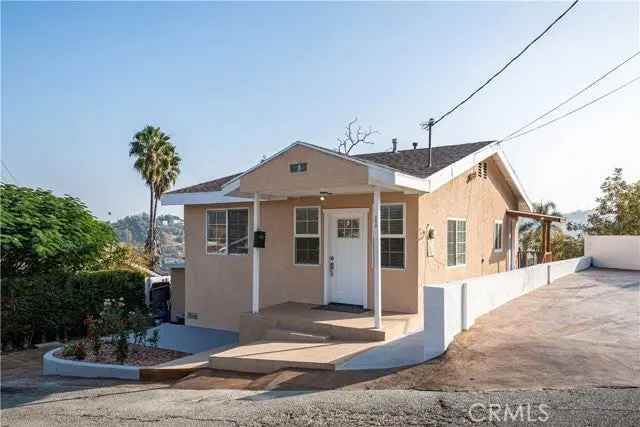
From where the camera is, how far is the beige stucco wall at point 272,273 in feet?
32.6

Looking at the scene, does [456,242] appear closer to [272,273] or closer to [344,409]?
[272,273]

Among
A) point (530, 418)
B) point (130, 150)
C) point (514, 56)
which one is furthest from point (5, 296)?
point (130, 150)

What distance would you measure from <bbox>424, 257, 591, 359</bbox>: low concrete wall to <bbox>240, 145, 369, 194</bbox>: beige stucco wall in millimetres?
2445

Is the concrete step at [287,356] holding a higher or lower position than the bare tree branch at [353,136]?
lower

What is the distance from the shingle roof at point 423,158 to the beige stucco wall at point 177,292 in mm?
6901

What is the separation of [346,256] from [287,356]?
137 inches

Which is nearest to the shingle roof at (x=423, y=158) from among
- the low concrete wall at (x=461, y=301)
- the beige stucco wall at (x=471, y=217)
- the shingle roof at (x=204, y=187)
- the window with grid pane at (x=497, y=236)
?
the beige stucco wall at (x=471, y=217)

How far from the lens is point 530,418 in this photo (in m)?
4.63

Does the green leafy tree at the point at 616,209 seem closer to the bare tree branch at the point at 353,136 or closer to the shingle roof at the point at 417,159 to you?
the bare tree branch at the point at 353,136

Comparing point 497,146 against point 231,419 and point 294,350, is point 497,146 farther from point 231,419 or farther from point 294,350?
point 231,419

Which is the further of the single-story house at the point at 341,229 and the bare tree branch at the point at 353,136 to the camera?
the bare tree branch at the point at 353,136

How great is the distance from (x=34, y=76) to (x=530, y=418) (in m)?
16.3

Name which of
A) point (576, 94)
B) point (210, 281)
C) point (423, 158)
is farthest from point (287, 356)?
point (576, 94)

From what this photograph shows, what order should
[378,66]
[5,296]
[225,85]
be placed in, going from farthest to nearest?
[225,85] < [378,66] < [5,296]
